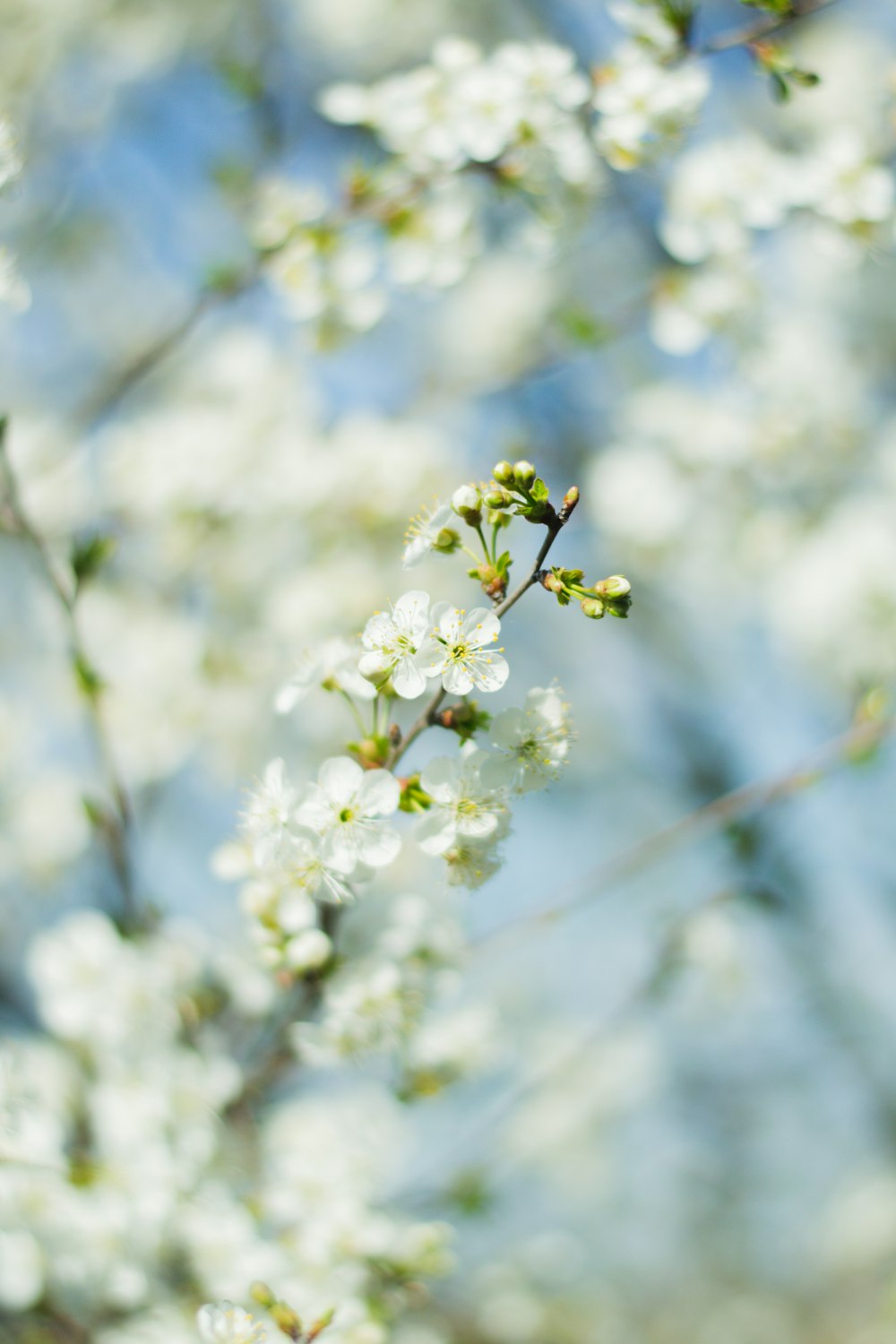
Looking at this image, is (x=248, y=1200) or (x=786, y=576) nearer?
(x=248, y=1200)

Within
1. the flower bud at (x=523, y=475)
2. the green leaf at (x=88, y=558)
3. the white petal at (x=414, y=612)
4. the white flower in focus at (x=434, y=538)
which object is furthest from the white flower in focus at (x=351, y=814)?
the green leaf at (x=88, y=558)

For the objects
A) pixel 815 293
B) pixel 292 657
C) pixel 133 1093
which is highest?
pixel 815 293

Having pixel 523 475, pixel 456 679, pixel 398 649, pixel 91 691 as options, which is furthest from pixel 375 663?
pixel 91 691

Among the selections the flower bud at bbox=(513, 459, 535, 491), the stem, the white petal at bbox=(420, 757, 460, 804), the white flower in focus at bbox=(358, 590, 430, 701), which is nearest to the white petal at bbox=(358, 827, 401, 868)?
the white petal at bbox=(420, 757, 460, 804)

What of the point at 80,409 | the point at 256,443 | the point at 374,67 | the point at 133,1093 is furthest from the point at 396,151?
the point at 374,67

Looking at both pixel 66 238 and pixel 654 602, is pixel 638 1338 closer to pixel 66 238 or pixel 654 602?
pixel 654 602

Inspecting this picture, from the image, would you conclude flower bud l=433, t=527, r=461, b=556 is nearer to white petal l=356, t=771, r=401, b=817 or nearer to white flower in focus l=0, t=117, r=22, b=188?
white petal l=356, t=771, r=401, b=817

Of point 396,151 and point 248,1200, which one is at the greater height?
point 396,151
